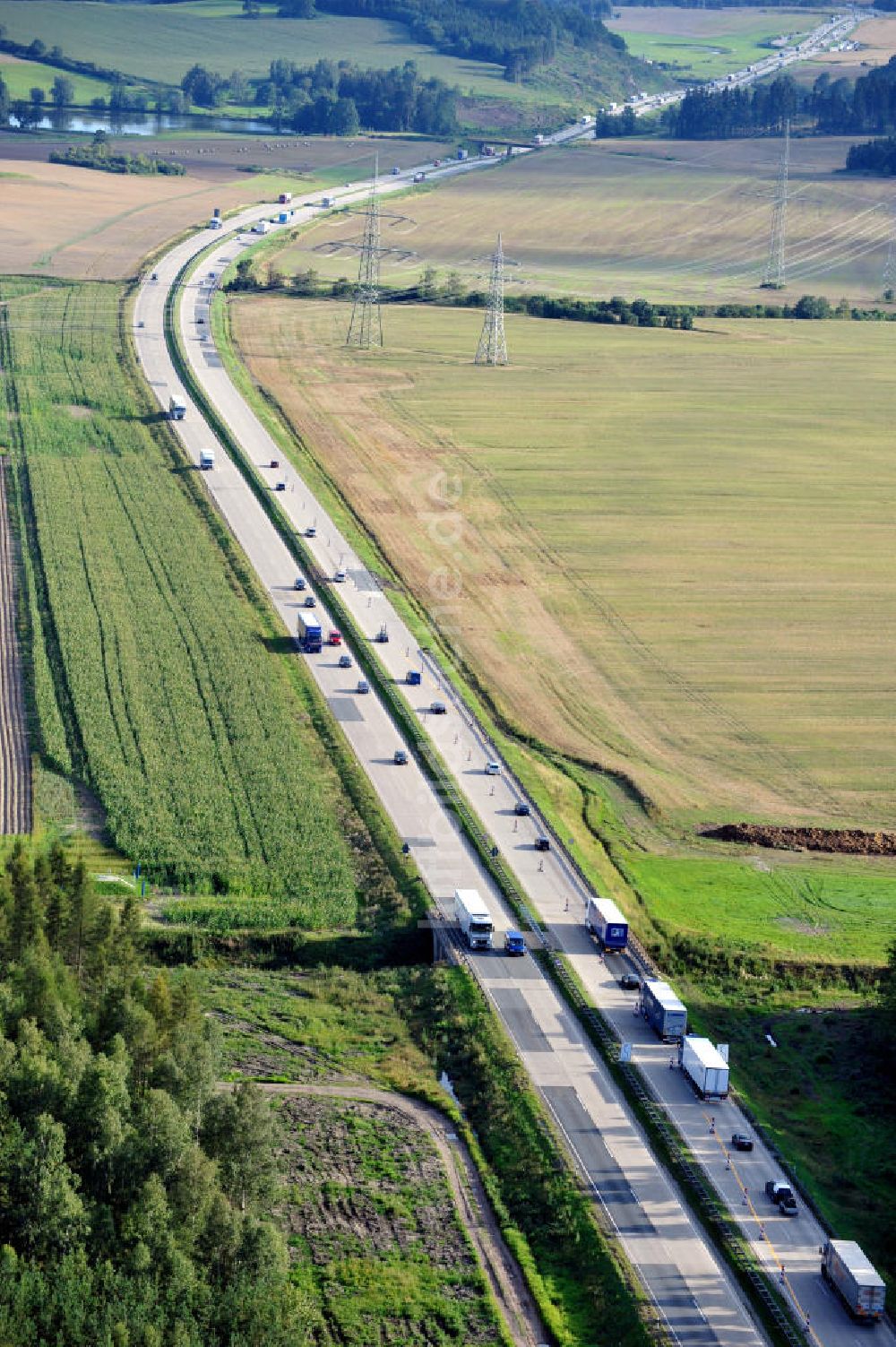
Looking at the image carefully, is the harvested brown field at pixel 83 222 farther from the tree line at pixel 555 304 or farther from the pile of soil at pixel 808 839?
the pile of soil at pixel 808 839

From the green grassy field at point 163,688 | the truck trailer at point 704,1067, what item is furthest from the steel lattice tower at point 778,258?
the truck trailer at point 704,1067

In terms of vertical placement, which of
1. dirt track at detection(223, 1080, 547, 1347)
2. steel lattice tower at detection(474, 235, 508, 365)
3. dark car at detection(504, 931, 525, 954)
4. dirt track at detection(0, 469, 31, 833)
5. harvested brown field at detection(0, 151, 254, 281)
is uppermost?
harvested brown field at detection(0, 151, 254, 281)

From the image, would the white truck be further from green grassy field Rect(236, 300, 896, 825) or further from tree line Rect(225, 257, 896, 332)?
tree line Rect(225, 257, 896, 332)

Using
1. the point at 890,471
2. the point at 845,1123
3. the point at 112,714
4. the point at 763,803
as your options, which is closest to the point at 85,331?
the point at 890,471

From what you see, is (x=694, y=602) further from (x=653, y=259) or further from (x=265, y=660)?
(x=653, y=259)

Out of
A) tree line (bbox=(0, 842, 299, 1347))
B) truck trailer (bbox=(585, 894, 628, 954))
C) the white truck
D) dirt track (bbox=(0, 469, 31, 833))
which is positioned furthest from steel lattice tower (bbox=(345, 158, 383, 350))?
tree line (bbox=(0, 842, 299, 1347))

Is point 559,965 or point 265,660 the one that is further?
point 265,660
